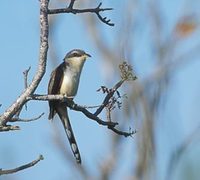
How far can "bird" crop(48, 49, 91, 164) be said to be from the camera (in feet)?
13.4

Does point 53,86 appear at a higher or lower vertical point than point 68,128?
higher

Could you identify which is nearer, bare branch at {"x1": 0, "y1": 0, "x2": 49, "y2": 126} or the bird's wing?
bare branch at {"x1": 0, "y1": 0, "x2": 49, "y2": 126}

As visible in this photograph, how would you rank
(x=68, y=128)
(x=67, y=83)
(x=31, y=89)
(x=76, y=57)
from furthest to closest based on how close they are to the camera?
(x=76, y=57) → (x=67, y=83) → (x=68, y=128) → (x=31, y=89)

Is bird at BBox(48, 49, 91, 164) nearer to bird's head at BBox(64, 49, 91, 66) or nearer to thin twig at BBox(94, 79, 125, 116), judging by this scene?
bird's head at BBox(64, 49, 91, 66)

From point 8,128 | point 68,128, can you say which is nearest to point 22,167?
point 8,128

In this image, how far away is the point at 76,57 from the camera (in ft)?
14.5

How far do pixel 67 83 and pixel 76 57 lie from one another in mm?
221

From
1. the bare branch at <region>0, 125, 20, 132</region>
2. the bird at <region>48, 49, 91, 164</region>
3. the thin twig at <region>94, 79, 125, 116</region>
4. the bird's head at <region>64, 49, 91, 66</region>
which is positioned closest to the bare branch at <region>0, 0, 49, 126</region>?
the bare branch at <region>0, 125, 20, 132</region>

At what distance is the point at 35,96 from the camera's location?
10.6ft

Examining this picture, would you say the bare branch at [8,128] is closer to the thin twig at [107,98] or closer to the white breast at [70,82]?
the thin twig at [107,98]

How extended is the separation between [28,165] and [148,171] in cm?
518

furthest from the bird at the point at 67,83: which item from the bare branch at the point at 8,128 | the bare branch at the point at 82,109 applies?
the bare branch at the point at 8,128

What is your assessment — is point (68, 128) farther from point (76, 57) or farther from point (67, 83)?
point (76, 57)

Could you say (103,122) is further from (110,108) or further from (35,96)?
(35,96)
